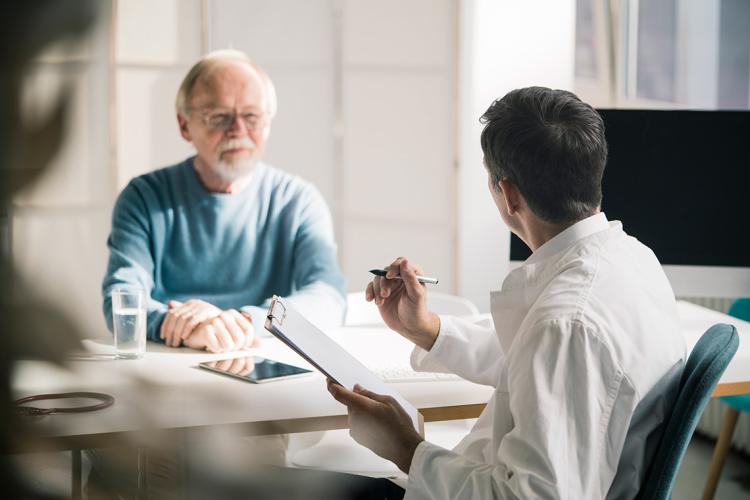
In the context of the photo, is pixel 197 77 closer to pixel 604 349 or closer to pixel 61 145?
pixel 604 349

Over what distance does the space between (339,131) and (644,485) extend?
297 centimetres

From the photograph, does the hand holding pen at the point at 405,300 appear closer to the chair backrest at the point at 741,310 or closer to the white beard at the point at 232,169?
the white beard at the point at 232,169

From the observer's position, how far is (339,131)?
3.80m

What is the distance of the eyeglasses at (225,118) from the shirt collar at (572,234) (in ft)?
3.71

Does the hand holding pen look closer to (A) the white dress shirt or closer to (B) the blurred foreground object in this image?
(A) the white dress shirt

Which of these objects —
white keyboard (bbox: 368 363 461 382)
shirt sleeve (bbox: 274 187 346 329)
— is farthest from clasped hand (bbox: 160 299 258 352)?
white keyboard (bbox: 368 363 461 382)

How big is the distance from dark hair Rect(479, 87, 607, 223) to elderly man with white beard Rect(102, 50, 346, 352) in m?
0.83

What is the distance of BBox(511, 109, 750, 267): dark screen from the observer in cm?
180

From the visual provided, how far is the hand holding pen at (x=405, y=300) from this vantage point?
52.5 inches

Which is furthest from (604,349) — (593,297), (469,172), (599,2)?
(599,2)

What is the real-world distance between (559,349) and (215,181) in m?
1.34

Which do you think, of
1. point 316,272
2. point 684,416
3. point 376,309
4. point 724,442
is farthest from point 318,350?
point 724,442

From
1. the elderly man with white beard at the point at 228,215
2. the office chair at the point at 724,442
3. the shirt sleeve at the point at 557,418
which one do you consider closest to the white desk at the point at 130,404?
the shirt sleeve at the point at 557,418

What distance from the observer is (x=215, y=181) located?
2057 millimetres
